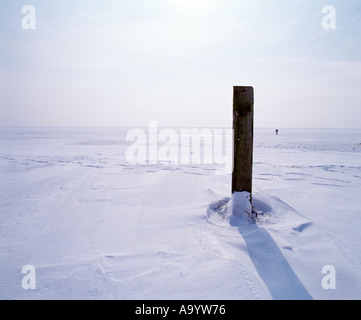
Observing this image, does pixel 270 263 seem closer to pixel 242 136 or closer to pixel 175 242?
pixel 175 242

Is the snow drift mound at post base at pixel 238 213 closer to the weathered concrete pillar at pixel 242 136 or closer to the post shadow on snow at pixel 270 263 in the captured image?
the post shadow on snow at pixel 270 263

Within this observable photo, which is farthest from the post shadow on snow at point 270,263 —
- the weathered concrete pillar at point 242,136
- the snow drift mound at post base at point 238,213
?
the weathered concrete pillar at point 242,136

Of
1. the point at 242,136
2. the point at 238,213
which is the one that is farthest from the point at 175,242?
the point at 242,136

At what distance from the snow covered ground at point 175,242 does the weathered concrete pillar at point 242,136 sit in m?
0.50

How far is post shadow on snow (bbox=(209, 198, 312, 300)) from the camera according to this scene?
7.23 feet

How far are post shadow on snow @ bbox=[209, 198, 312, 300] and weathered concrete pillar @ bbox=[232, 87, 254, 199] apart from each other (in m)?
0.58

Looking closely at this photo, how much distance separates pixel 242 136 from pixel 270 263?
1778 millimetres

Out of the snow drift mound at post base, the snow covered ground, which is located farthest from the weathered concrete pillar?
the snow covered ground

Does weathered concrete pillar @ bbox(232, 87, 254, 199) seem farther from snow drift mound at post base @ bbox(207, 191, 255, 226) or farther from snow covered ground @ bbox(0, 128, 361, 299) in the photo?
snow covered ground @ bbox(0, 128, 361, 299)

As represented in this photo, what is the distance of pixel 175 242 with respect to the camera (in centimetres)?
312

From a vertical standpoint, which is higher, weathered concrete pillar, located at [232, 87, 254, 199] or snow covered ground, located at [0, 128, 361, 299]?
weathered concrete pillar, located at [232, 87, 254, 199]
